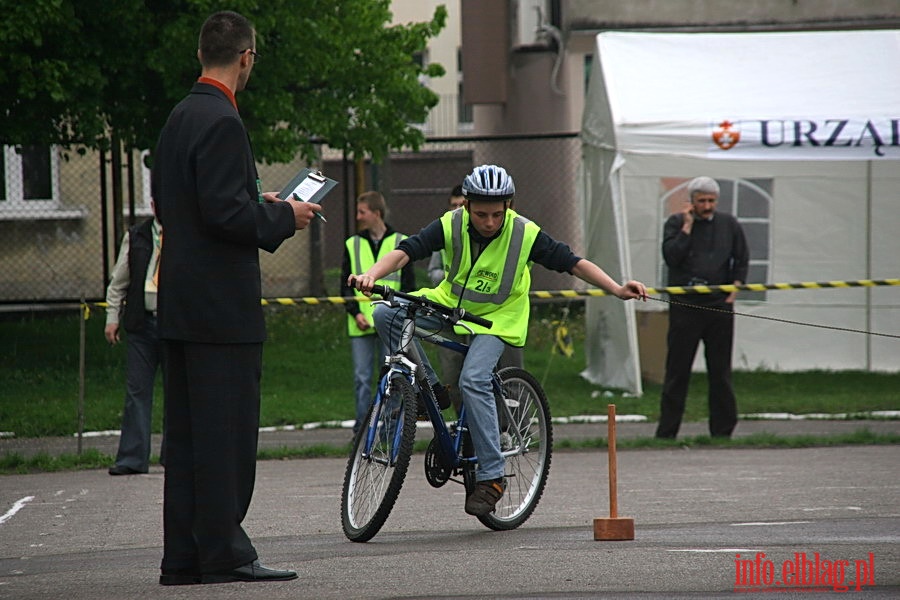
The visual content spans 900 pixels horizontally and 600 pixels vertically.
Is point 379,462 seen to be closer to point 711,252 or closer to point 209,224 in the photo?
point 209,224

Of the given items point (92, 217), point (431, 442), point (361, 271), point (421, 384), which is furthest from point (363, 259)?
point (92, 217)

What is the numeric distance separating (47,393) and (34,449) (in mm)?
2762

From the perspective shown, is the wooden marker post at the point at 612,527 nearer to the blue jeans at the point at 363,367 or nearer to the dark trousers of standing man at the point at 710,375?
the blue jeans at the point at 363,367

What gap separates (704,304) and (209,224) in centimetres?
758

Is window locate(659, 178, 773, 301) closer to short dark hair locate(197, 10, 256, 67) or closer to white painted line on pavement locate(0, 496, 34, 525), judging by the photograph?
white painted line on pavement locate(0, 496, 34, 525)

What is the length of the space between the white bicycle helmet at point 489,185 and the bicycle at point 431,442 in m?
0.61

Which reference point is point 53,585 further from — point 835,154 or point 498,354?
point 835,154

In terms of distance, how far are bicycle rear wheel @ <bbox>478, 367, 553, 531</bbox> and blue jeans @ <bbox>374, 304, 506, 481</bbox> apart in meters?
0.27

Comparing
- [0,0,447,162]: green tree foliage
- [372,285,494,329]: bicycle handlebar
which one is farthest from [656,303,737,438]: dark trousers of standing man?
[0,0,447,162]: green tree foliage

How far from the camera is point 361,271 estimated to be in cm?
1238

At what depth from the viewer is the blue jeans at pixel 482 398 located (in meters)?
7.70

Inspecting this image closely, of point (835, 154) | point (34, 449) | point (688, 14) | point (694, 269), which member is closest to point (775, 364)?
point (835, 154)

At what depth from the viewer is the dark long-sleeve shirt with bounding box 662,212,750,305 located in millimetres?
12555

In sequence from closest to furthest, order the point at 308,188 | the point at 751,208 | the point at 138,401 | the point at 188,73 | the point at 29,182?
the point at 308,188 → the point at 138,401 → the point at 188,73 → the point at 751,208 → the point at 29,182
